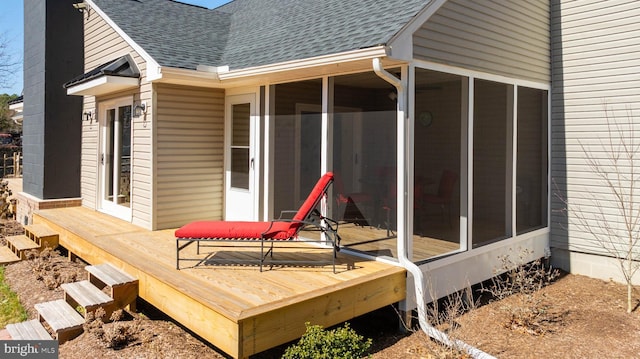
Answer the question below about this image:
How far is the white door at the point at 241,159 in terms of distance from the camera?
686 cm

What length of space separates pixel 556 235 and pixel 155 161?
634 centimetres

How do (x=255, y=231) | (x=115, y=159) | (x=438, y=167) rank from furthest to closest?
(x=115, y=159) < (x=438, y=167) < (x=255, y=231)

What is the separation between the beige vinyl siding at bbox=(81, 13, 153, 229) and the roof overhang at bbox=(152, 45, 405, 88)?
0.65 m

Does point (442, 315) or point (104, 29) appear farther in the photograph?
point (104, 29)

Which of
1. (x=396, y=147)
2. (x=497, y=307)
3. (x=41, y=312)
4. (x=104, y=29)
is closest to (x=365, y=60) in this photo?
(x=396, y=147)

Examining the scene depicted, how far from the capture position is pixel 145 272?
15.8ft

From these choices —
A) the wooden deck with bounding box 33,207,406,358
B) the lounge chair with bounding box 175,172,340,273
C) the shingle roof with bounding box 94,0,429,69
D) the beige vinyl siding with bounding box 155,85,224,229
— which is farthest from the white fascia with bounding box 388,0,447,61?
the beige vinyl siding with bounding box 155,85,224,229

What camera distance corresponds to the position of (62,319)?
14.7 ft

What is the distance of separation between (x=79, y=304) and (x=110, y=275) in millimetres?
471

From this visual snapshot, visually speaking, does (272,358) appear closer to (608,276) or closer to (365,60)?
(365,60)

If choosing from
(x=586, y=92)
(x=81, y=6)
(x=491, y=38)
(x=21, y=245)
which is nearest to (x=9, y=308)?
(x=21, y=245)

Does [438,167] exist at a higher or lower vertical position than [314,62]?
lower

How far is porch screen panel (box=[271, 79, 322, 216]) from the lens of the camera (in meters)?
6.36

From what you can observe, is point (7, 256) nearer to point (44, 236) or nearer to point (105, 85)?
point (44, 236)
